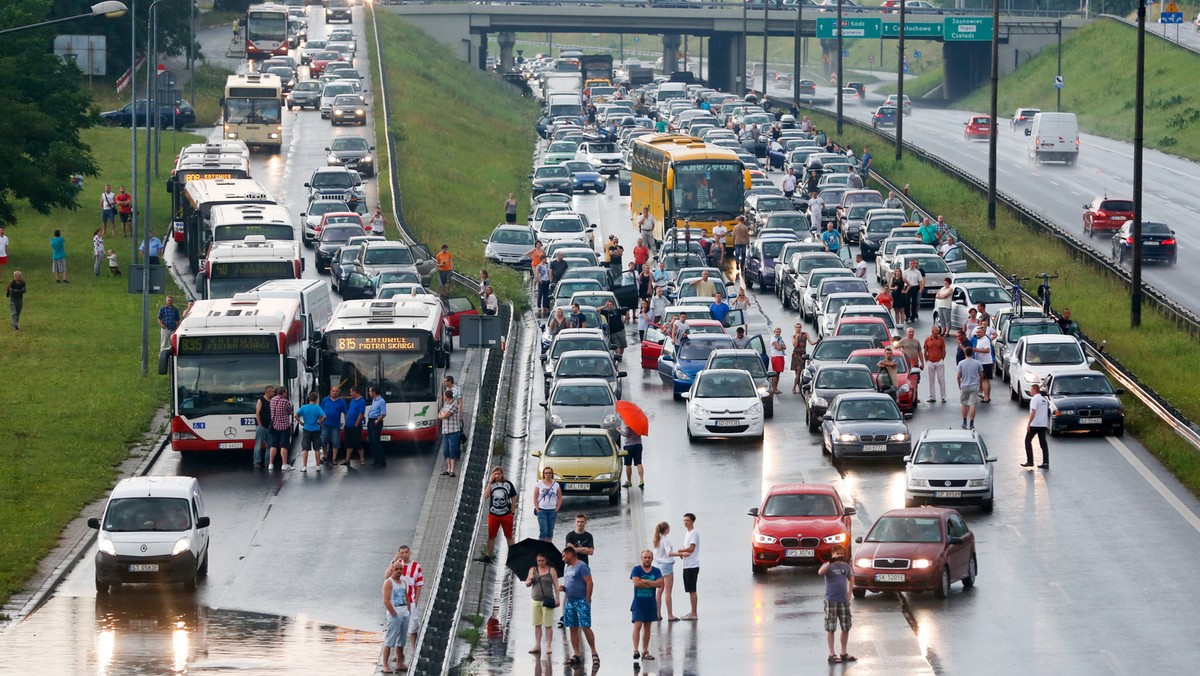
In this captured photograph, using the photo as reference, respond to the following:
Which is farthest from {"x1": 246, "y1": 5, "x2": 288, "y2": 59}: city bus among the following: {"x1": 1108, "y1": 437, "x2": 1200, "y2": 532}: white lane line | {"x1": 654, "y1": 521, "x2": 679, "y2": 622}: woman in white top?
{"x1": 654, "y1": 521, "x2": 679, "y2": 622}: woman in white top

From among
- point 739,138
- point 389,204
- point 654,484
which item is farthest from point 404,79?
point 654,484

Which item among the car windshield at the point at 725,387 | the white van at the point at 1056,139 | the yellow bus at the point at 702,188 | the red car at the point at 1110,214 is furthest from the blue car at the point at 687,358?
the white van at the point at 1056,139

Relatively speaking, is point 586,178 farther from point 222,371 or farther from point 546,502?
point 546,502

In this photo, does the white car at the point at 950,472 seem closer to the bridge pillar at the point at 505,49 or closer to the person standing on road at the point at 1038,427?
the person standing on road at the point at 1038,427

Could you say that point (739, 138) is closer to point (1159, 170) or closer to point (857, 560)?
point (1159, 170)

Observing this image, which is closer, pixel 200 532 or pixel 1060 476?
pixel 200 532

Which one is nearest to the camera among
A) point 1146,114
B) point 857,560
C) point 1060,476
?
point 857,560

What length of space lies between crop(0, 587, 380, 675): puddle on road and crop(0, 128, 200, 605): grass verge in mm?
1794

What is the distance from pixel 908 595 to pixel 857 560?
2.98 feet

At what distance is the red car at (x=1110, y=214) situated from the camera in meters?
63.4

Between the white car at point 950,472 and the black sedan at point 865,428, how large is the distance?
9.33ft

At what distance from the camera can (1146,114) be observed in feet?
348

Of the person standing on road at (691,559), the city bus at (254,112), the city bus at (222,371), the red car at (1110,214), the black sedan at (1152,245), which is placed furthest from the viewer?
the city bus at (254,112)

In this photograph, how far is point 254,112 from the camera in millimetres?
87188
